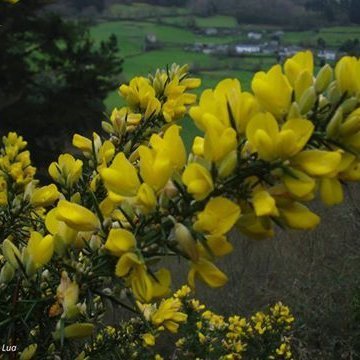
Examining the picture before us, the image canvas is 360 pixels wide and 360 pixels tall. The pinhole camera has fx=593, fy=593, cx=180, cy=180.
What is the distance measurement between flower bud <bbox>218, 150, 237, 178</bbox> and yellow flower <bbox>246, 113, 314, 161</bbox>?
3cm

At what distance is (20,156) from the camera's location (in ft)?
8.51

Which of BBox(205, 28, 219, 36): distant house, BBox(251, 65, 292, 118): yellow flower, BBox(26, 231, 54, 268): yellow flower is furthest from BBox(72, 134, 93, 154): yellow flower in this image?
BBox(205, 28, 219, 36): distant house

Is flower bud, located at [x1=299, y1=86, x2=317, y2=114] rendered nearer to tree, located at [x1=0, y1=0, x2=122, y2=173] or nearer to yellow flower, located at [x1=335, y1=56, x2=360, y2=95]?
yellow flower, located at [x1=335, y1=56, x2=360, y2=95]

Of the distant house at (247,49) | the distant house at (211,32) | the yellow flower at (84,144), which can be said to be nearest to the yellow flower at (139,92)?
the yellow flower at (84,144)

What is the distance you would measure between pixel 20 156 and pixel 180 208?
1849 millimetres

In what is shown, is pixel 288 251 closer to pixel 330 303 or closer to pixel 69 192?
pixel 330 303

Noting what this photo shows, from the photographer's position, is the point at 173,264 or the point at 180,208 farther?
the point at 173,264

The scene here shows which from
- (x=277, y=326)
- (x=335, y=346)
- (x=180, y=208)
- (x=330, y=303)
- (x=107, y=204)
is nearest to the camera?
(x=180, y=208)

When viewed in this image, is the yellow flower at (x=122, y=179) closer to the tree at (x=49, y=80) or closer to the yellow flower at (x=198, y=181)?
the yellow flower at (x=198, y=181)

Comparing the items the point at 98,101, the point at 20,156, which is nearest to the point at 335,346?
the point at 20,156

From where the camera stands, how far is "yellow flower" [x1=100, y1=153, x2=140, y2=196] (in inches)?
36.9

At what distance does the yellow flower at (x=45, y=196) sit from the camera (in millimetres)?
1548

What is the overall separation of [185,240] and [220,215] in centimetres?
6

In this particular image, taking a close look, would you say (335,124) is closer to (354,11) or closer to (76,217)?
(76,217)
